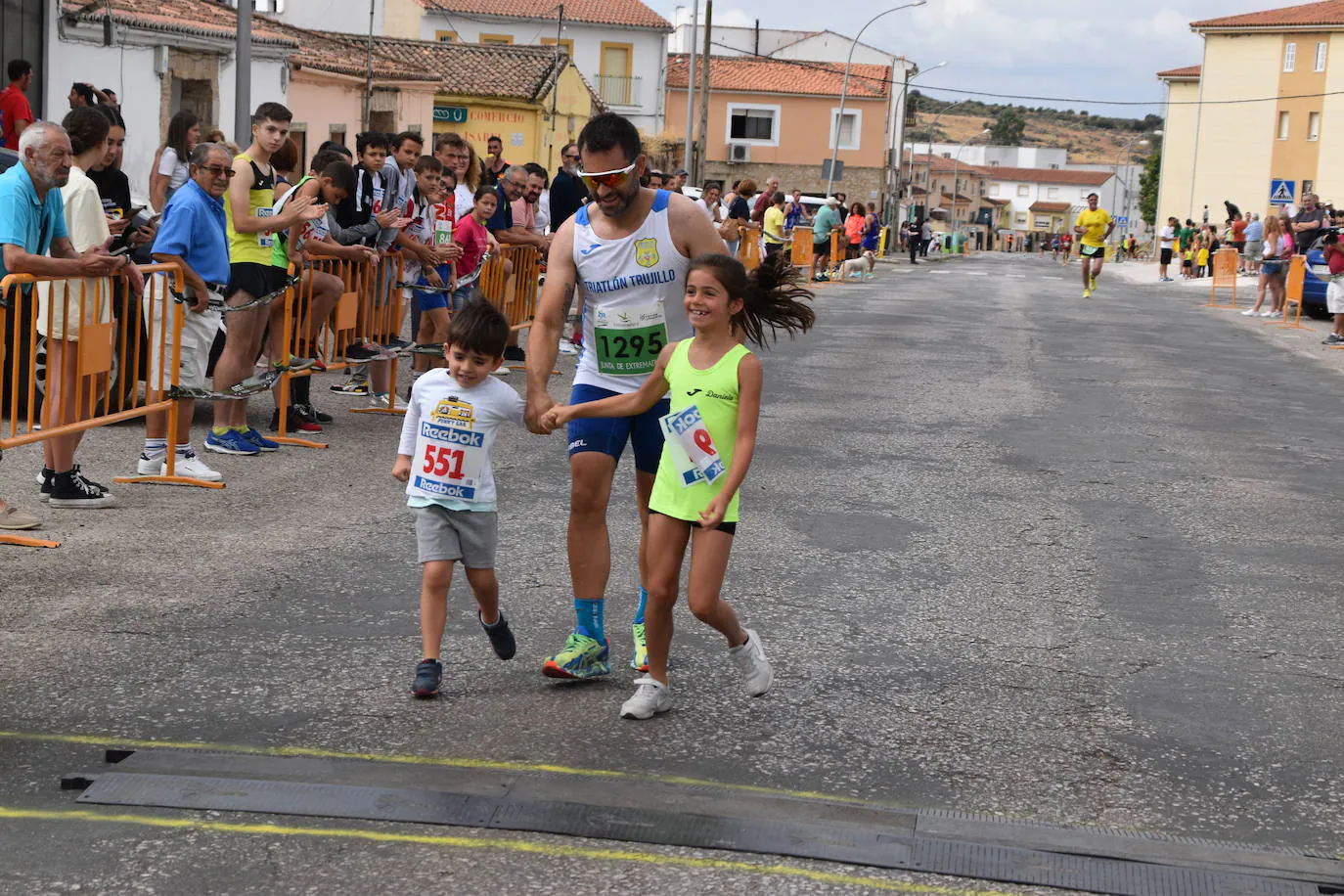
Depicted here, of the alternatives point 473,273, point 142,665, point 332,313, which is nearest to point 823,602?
point 142,665

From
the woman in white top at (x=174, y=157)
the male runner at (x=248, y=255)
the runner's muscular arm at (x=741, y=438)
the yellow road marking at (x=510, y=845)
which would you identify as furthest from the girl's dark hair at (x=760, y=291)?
the woman in white top at (x=174, y=157)

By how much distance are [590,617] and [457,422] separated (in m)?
0.83

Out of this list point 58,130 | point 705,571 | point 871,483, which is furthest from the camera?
point 871,483

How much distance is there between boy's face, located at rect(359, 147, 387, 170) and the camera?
11.4m

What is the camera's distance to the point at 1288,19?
258 ft

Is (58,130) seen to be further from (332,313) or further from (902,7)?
(902,7)

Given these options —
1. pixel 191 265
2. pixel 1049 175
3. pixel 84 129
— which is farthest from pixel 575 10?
pixel 1049 175

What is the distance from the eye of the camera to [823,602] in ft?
23.1

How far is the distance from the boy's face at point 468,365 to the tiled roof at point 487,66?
4240 cm

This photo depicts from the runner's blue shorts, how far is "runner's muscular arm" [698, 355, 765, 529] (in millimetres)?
464

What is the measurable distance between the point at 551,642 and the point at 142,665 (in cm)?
147

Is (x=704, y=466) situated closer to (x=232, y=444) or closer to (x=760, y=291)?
(x=760, y=291)

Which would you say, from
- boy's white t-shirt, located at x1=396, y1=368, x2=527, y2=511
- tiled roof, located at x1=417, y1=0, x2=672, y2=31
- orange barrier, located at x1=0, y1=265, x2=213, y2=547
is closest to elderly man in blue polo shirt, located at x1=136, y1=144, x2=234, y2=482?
orange barrier, located at x1=0, y1=265, x2=213, y2=547

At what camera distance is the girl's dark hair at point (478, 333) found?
5.51 meters
